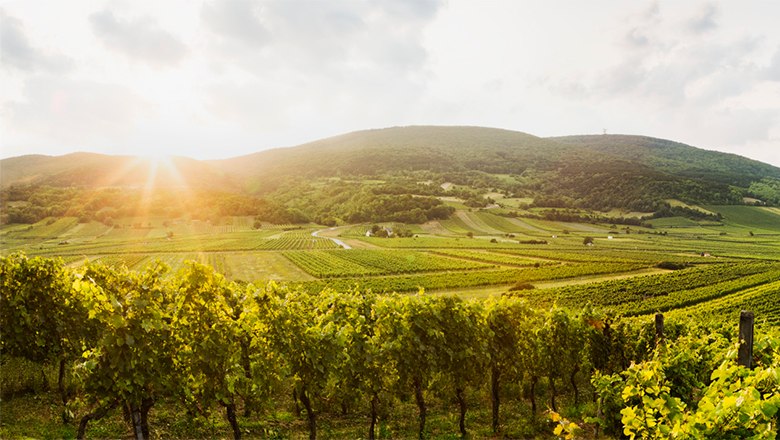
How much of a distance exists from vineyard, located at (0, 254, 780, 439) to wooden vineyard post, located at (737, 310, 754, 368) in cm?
84

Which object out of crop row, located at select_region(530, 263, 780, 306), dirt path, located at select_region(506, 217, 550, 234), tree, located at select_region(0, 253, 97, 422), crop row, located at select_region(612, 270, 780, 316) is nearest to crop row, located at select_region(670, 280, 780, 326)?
crop row, located at select_region(612, 270, 780, 316)

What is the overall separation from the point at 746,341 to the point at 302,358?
1206 centimetres

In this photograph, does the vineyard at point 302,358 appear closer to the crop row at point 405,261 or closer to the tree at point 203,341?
the tree at point 203,341

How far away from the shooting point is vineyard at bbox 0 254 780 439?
410 inches

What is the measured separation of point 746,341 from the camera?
9.03m

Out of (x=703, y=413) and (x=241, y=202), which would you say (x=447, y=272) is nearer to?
(x=703, y=413)

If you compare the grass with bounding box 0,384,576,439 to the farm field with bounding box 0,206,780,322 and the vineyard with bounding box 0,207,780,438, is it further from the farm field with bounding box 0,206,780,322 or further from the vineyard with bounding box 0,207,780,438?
Result: the farm field with bounding box 0,206,780,322

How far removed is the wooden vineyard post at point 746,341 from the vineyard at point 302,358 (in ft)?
2.77

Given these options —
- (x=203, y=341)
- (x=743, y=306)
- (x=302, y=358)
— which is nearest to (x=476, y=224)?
(x=743, y=306)

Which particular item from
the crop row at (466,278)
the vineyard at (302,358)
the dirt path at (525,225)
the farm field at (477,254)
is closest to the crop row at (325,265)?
the farm field at (477,254)

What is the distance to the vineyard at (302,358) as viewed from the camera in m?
10.4

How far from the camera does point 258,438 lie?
1491 centimetres

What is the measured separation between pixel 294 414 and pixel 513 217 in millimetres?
183810

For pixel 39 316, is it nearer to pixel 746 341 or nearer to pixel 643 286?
pixel 746 341
